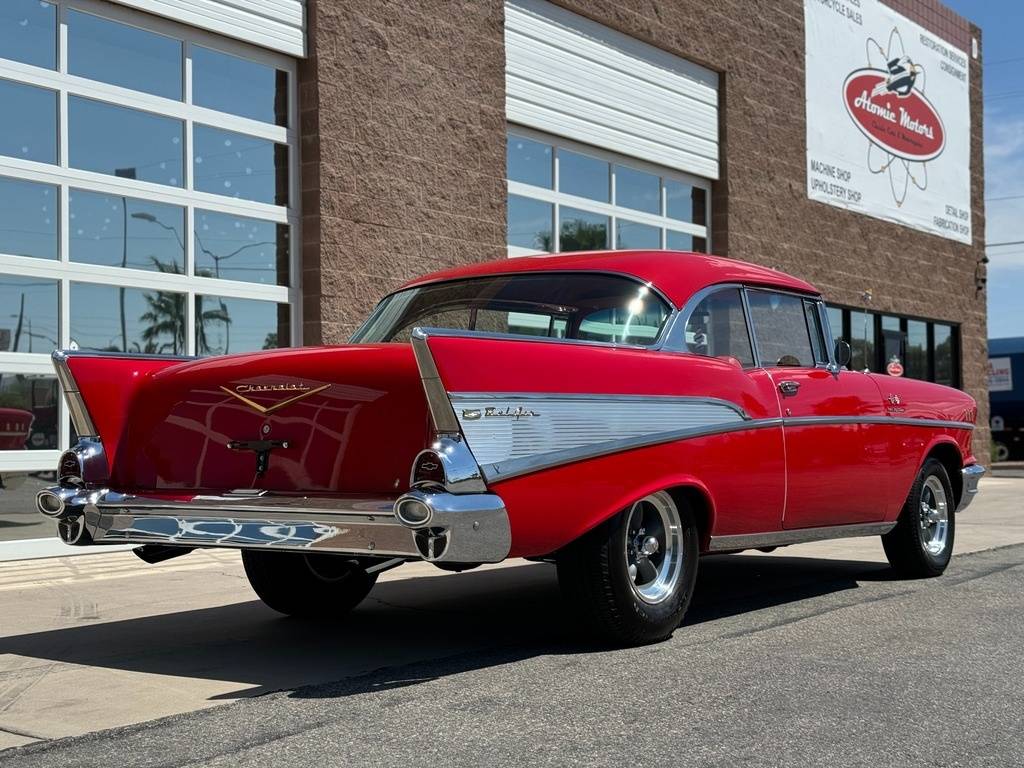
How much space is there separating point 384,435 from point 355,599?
6.43 feet

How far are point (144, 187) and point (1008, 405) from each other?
3230cm

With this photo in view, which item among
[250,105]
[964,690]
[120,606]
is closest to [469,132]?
[250,105]

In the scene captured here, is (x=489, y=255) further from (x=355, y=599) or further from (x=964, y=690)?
(x=964, y=690)

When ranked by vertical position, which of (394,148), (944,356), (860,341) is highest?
(394,148)

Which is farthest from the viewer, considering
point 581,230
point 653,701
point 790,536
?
point 581,230

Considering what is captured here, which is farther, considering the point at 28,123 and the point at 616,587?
the point at 28,123

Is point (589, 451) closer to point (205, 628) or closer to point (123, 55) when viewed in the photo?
point (205, 628)

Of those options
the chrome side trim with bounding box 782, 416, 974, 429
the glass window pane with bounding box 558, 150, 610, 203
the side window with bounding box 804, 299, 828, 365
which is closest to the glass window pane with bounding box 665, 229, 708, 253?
the glass window pane with bounding box 558, 150, 610, 203

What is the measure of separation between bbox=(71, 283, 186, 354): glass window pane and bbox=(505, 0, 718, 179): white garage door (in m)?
4.75

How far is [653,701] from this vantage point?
14.2 feet

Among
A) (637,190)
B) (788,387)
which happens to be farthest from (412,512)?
(637,190)

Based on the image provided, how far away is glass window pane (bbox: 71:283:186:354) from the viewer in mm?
9641

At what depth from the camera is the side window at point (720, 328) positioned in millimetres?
5949

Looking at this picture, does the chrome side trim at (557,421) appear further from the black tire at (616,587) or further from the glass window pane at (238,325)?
the glass window pane at (238,325)
